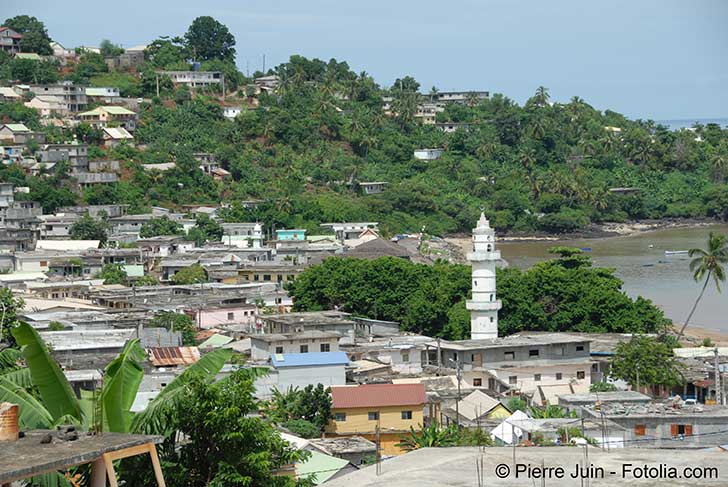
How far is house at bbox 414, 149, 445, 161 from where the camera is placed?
6725 cm

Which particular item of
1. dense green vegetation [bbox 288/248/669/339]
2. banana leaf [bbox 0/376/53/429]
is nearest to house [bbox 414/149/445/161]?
dense green vegetation [bbox 288/248/669/339]

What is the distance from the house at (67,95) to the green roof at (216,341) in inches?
1416

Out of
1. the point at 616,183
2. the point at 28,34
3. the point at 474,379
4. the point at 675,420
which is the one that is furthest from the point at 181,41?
the point at 675,420

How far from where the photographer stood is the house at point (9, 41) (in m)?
67.1

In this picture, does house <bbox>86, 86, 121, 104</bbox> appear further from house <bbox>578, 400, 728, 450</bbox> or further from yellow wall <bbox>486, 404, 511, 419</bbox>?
house <bbox>578, 400, 728, 450</bbox>

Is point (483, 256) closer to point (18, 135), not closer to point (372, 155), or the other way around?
point (18, 135)

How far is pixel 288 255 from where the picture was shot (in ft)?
137

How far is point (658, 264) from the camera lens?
47031 mm

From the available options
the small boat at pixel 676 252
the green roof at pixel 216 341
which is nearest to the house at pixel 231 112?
the small boat at pixel 676 252

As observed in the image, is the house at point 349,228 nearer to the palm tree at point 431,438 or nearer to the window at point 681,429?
the palm tree at point 431,438

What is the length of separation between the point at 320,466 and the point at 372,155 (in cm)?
5163

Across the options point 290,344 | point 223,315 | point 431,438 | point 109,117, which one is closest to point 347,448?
point 431,438

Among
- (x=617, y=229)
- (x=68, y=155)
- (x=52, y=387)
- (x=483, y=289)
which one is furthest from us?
(x=617, y=229)

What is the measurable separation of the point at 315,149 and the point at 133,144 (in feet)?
30.7
